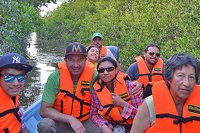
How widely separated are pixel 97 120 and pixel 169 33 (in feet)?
22.6

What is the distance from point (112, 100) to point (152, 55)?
1.64m

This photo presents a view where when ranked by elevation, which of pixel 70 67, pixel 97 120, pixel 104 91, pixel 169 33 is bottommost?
pixel 97 120

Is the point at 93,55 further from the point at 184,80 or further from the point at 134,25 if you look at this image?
the point at 134,25

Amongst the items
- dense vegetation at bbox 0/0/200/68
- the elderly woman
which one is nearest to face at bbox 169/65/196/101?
the elderly woman

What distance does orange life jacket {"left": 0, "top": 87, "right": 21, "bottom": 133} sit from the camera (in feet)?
9.65

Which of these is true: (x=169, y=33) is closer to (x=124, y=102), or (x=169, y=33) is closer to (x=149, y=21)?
(x=149, y=21)

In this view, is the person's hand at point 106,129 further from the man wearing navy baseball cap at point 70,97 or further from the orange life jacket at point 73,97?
the orange life jacket at point 73,97

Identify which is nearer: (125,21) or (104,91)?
(104,91)

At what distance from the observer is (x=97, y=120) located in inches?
144

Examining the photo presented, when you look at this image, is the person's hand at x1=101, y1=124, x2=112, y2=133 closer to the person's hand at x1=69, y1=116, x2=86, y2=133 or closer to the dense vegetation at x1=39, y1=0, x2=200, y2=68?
the person's hand at x1=69, y1=116, x2=86, y2=133

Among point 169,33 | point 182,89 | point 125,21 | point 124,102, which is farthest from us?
point 125,21

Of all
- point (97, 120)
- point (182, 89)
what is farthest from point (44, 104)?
point (182, 89)

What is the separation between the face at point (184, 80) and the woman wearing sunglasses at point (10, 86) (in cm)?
118

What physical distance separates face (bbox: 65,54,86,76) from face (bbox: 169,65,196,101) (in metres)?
1.41
